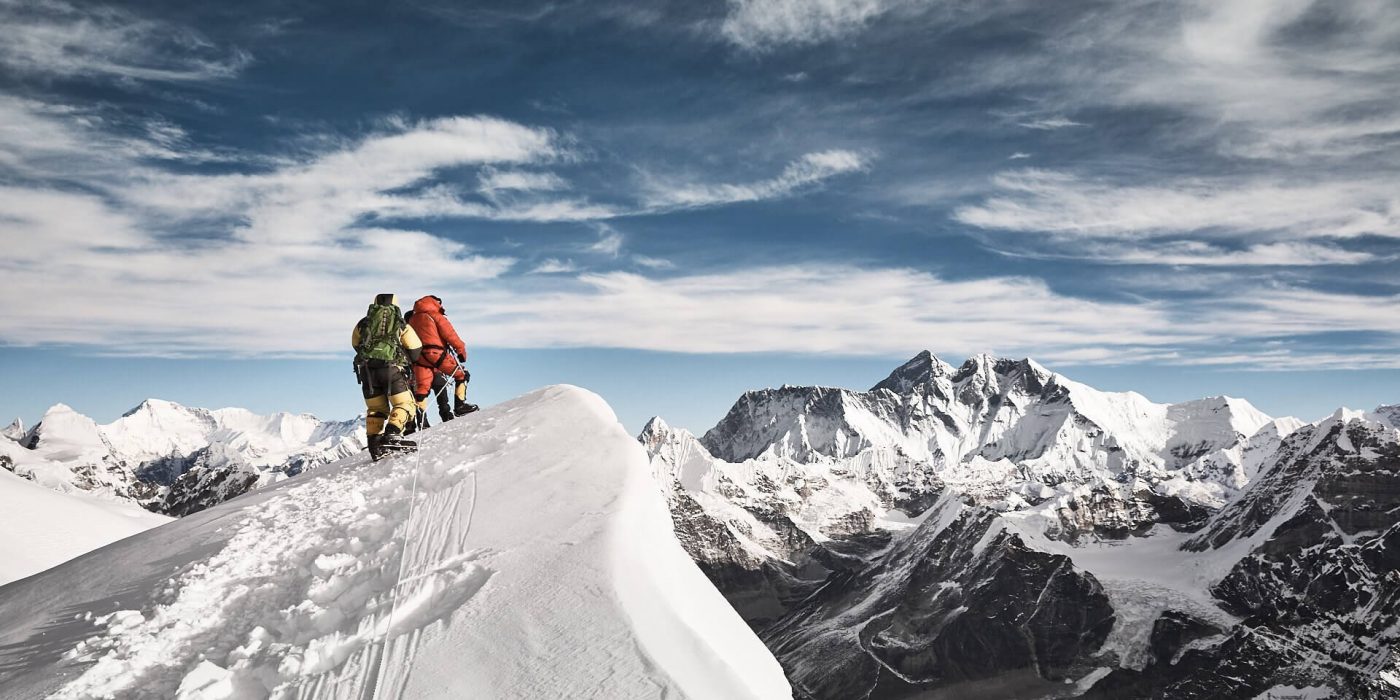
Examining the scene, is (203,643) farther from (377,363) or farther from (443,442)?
(377,363)

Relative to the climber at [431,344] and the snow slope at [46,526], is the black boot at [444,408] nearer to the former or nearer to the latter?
the climber at [431,344]

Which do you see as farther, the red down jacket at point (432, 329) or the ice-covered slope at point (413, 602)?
the red down jacket at point (432, 329)

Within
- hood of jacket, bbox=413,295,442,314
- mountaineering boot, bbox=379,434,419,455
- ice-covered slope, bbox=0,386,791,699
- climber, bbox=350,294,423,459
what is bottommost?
ice-covered slope, bbox=0,386,791,699

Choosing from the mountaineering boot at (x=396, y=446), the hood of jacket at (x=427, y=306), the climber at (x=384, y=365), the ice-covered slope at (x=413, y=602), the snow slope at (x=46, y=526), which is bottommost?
the snow slope at (x=46, y=526)

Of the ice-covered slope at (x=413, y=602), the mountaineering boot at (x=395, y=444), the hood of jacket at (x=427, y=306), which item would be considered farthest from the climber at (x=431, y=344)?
the ice-covered slope at (x=413, y=602)

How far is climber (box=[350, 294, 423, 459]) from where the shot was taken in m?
16.5

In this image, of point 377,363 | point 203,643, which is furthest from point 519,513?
point 377,363

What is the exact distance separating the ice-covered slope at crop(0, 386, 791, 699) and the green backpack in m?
4.25

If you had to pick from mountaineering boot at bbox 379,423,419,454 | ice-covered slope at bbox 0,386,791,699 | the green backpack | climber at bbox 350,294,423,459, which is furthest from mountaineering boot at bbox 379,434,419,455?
ice-covered slope at bbox 0,386,791,699

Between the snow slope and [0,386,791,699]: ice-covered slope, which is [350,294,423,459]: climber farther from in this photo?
the snow slope

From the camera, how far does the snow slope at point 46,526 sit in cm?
2369

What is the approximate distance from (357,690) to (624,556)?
2838 millimetres

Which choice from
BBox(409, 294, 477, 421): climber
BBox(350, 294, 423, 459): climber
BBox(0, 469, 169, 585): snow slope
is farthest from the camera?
BBox(0, 469, 169, 585): snow slope

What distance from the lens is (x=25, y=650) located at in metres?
8.63
